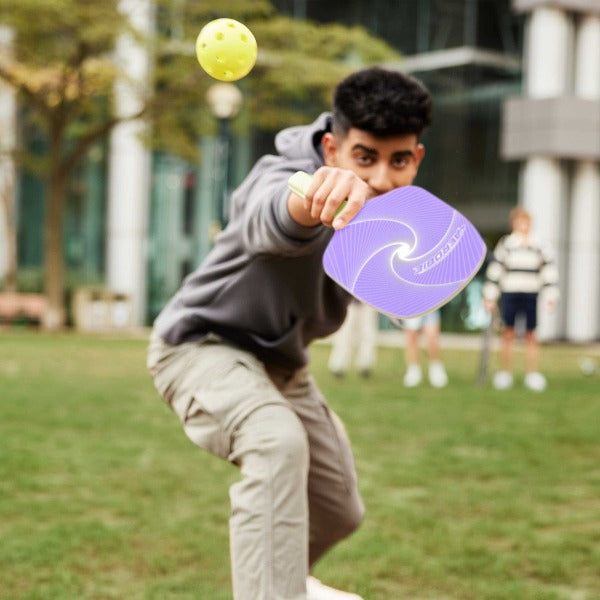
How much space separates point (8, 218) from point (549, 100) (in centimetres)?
1337

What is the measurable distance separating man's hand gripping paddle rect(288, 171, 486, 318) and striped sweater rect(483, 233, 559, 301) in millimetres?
9529

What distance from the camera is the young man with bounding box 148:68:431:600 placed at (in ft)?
8.93

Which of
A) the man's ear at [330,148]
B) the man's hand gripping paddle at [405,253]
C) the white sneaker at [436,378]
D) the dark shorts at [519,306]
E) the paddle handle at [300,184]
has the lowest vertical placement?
the white sneaker at [436,378]

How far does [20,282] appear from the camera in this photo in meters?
27.2

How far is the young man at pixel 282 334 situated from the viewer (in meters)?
2.72

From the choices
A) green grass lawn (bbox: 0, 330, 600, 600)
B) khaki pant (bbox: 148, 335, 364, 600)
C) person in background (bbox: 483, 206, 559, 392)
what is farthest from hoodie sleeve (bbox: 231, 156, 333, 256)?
person in background (bbox: 483, 206, 559, 392)

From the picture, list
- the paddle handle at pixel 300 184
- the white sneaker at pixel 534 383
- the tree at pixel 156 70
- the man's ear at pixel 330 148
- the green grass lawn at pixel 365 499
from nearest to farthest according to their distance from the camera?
the paddle handle at pixel 300 184 < the man's ear at pixel 330 148 < the green grass lawn at pixel 365 499 < the white sneaker at pixel 534 383 < the tree at pixel 156 70

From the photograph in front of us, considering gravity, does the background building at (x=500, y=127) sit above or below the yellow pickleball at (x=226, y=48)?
above

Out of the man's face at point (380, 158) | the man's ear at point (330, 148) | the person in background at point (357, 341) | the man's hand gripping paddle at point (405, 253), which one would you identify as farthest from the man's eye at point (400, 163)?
the person in background at point (357, 341)

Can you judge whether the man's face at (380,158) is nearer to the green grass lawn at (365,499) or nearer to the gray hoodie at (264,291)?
the gray hoodie at (264,291)

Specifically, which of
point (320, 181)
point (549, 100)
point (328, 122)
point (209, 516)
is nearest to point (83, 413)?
point (209, 516)

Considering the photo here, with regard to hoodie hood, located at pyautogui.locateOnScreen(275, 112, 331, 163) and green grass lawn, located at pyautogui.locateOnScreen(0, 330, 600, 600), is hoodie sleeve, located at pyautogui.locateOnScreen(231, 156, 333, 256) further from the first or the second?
green grass lawn, located at pyautogui.locateOnScreen(0, 330, 600, 600)

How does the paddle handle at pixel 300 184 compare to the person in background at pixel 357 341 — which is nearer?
the paddle handle at pixel 300 184

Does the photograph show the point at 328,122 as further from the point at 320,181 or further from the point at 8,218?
the point at 8,218
